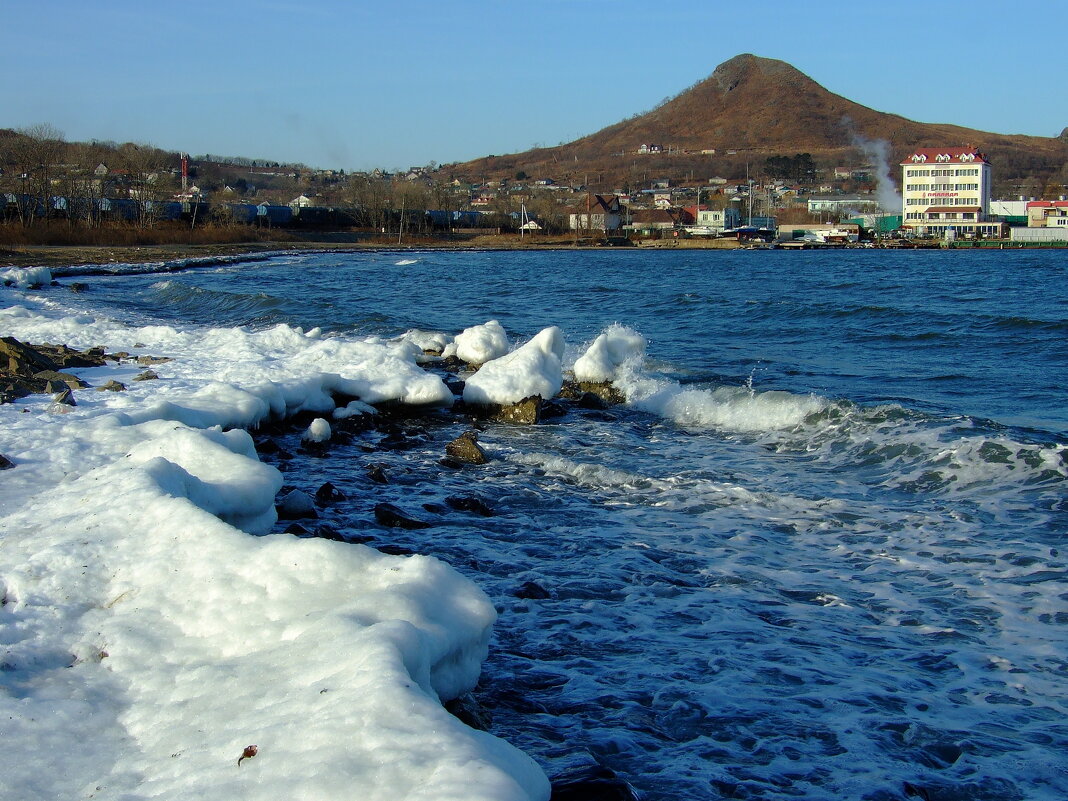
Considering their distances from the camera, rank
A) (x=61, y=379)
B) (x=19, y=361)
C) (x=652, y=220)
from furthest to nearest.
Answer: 1. (x=652, y=220)
2. (x=19, y=361)
3. (x=61, y=379)

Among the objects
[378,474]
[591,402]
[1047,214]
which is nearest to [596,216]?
[1047,214]

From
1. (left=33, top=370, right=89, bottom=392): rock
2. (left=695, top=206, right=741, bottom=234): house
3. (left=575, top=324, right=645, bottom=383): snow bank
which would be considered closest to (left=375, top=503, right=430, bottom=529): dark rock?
(left=33, top=370, right=89, bottom=392): rock

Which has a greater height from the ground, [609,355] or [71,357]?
[71,357]

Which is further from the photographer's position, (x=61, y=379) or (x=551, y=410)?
(x=551, y=410)

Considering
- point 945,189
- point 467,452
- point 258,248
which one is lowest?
point 467,452

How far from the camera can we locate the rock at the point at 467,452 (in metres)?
10.4

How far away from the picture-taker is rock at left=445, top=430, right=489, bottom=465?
1036 centimetres

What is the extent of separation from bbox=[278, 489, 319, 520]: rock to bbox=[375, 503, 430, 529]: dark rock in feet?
1.89

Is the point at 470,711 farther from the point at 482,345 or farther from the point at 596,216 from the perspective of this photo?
the point at 596,216

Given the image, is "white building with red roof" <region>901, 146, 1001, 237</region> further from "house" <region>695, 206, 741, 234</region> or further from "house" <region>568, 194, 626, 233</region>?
"house" <region>568, 194, 626, 233</region>

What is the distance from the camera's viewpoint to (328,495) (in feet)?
28.7

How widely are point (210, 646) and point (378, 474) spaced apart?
5328 millimetres

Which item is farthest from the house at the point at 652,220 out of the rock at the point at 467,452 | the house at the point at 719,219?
the rock at the point at 467,452

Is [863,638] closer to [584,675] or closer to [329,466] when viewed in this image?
[584,675]
